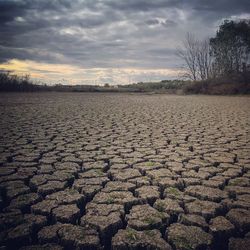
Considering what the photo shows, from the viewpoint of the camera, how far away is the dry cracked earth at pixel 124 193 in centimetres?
175

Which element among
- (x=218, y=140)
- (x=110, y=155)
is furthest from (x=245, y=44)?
(x=110, y=155)

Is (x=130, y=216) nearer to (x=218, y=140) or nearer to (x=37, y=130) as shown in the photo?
(x=218, y=140)

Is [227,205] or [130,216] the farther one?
[227,205]

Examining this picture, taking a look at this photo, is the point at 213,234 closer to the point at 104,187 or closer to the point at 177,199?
the point at 177,199

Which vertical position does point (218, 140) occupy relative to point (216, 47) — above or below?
below

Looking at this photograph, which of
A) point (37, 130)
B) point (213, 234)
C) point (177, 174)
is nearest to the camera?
point (213, 234)

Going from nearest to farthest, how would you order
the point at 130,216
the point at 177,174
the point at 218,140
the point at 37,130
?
the point at 130,216 → the point at 177,174 → the point at 218,140 → the point at 37,130

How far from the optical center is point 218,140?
4750 millimetres

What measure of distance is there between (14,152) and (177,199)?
8.25 feet

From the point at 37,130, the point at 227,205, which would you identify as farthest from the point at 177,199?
the point at 37,130

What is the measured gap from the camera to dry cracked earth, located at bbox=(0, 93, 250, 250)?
175 centimetres

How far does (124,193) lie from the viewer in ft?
7.95

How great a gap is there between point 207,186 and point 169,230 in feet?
3.02

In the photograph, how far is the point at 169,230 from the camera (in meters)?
1.83
